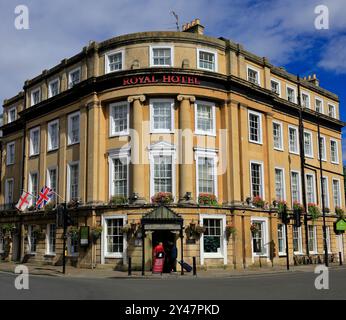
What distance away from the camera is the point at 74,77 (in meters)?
32.4

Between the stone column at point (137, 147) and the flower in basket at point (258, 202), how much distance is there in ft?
24.4

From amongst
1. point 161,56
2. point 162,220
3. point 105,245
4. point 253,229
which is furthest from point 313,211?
point 161,56

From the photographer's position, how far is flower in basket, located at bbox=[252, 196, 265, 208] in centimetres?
2961

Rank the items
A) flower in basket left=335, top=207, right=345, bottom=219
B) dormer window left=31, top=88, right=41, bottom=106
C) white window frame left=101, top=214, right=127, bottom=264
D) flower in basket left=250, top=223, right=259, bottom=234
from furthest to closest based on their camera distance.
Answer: flower in basket left=335, top=207, right=345, bottom=219 < dormer window left=31, top=88, right=41, bottom=106 < flower in basket left=250, top=223, right=259, bottom=234 < white window frame left=101, top=214, right=127, bottom=264

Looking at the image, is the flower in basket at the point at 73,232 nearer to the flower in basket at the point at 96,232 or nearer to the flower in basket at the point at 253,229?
the flower in basket at the point at 96,232

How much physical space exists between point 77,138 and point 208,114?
29.5ft

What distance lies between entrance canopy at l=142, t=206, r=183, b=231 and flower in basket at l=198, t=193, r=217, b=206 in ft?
8.05

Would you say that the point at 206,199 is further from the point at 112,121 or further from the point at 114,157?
the point at 112,121

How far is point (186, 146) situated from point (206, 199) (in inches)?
131

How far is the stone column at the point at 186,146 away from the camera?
88.0 feet

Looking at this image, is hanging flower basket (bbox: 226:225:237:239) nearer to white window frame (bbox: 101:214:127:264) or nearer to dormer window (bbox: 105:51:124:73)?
white window frame (bbox: 101:214:127:264)

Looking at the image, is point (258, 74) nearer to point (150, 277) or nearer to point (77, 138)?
point (77, 138)

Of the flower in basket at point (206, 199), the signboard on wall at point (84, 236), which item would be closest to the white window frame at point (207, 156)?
the flower in basket at point (206, 199)

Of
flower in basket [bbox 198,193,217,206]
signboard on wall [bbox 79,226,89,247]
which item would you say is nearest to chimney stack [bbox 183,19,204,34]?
flower in basket [bbox 198,193,217,206]
